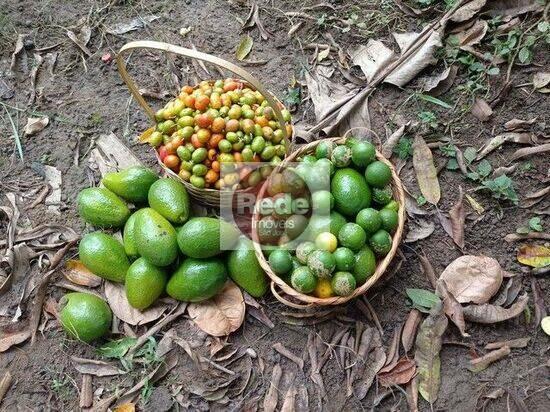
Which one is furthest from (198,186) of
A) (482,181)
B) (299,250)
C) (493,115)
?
(493,115)

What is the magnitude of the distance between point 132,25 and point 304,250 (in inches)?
87.8

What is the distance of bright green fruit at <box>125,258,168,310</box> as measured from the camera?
7.65 ft

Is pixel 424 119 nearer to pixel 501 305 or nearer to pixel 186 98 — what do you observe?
pixel 501 305

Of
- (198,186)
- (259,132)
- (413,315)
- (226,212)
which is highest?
(259,132)

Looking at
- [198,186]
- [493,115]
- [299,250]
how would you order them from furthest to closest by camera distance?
[493,115] → [198,186] → [299,250]

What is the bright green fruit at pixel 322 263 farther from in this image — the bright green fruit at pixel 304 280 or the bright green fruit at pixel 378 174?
the bright green fruit at pixel 378 174

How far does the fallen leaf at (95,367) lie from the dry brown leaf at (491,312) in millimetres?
1575

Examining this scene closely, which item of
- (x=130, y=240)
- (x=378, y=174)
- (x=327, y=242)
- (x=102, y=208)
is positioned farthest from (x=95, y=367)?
(x=378, y=174)

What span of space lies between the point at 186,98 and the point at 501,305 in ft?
5.85

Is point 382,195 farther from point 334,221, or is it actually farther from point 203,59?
point 203,59

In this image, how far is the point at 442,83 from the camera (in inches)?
113

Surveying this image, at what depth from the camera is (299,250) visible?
225cm

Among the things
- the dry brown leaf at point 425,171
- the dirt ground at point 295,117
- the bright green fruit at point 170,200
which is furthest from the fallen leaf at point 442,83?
the bright green fruit at point 170,200

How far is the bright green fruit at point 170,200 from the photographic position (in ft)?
7.95
